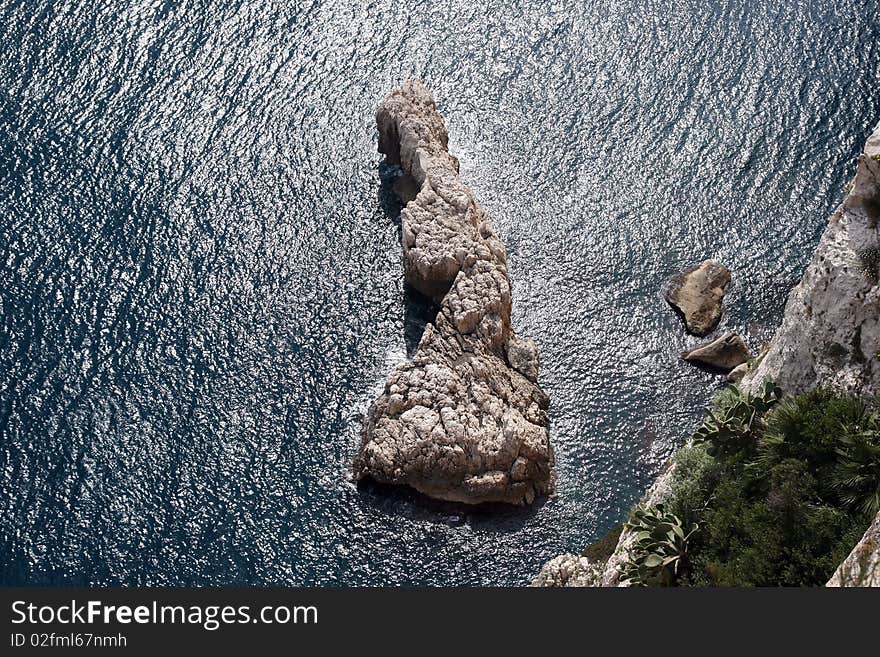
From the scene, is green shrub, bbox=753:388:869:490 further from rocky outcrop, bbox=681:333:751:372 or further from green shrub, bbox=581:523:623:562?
rocky outcrop, bbox=681:333:751:372

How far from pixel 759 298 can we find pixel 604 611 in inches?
1765

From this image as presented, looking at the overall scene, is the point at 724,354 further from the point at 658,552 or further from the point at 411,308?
the point at 658,552

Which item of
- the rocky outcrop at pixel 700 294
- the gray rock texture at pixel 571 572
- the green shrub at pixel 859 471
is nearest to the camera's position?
the green shrub at pixel 859 471

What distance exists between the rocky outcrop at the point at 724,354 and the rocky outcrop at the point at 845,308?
21162 millimetres

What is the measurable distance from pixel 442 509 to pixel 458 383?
7.23m

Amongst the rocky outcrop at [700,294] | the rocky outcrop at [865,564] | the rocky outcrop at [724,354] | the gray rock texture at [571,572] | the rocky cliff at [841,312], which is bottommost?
the rocky outcrop at [865,564]

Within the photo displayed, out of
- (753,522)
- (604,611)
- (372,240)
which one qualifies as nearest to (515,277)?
(372,240)

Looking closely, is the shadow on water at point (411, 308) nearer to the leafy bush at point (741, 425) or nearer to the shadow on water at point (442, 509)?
the shadow on water at point (442, 509)

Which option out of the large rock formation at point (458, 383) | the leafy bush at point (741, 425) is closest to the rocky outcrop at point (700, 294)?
the large rock formation at point (458, 383)

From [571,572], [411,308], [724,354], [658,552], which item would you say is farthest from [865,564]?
[411,308]

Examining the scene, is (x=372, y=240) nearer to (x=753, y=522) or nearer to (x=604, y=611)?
(x=753, y=522)

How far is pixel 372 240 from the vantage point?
77.5 meters

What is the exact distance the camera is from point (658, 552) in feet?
150

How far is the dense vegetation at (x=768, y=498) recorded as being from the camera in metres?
42.5
